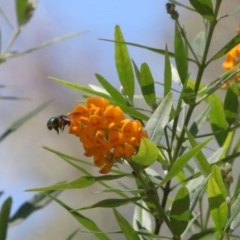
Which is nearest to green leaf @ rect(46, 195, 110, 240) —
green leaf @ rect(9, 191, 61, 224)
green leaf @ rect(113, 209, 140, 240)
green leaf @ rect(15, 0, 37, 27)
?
green leaf @ rect(113, 209, 140, 240)

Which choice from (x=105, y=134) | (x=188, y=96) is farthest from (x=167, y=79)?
(x=105, y=134)

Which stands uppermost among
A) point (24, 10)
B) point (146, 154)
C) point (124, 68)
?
point (24, 10)

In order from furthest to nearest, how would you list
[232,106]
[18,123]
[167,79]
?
1. [18,123]
2. [232,106]
3. [167,79]

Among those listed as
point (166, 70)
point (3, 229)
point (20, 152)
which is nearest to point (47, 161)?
point (20, 152)

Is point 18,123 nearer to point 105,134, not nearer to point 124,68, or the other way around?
point 124,68

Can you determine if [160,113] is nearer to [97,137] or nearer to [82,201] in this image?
[97,137]

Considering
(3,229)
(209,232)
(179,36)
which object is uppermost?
(179,36)
